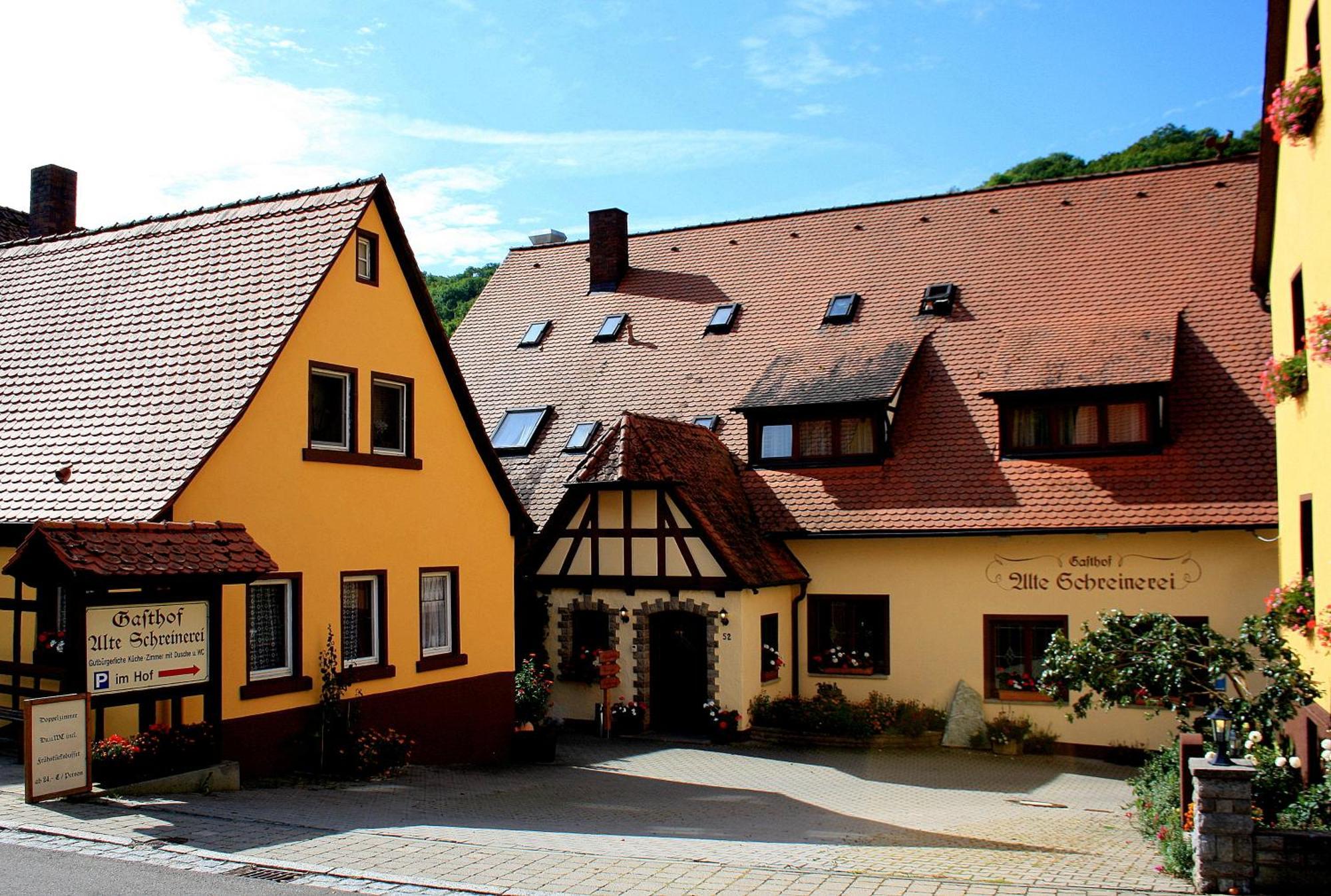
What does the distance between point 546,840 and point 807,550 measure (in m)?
11.6

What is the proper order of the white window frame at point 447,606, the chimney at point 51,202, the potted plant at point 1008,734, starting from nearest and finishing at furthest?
1. the white window frame at point 447,606
2. the potted plant at point 1008,734
3. the chimney at point 51,202

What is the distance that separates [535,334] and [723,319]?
4567 mm

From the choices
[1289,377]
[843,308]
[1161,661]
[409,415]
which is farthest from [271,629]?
[843,308]

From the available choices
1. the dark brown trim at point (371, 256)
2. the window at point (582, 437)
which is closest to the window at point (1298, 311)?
the dark brown trim at point (371, 256)

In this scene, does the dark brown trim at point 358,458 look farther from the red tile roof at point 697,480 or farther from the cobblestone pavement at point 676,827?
the red tile roof at point 697,480

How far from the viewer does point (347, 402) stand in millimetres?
15781

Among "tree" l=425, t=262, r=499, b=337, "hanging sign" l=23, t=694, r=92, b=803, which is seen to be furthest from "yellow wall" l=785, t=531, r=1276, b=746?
"tree" l=425, t=262, r=499, b=337

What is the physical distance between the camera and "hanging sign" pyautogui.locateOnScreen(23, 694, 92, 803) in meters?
10.6

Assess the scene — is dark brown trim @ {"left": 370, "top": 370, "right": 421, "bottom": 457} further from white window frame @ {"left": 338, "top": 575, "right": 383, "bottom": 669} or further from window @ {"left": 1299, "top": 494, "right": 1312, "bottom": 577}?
window @ {"left": 1299, "top": 494, "right": 1312, "bottom": 577}

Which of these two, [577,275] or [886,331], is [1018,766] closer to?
[886,331]

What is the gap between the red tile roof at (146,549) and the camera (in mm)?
10859

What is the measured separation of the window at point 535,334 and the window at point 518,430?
2.57 metres

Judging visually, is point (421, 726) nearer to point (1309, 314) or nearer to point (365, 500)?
point (365, 500)

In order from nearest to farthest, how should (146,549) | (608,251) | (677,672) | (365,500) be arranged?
(146,549) < (365,500) < (677,672) < (608,251)
